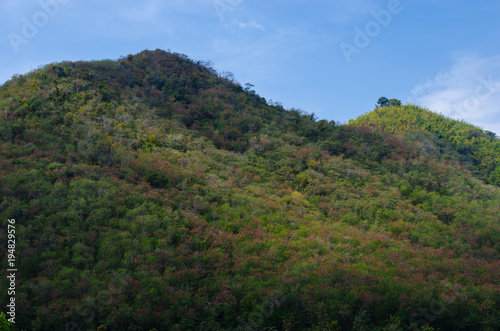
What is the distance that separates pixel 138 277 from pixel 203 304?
3534 millimetres

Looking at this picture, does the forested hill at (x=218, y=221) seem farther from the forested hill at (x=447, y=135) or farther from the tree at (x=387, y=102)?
the tree at (x=387, y=102)

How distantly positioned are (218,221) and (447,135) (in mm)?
54137

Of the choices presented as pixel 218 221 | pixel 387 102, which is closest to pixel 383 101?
pixel 387 102

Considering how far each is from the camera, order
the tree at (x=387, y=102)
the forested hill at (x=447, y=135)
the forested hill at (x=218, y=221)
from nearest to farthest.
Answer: the forested hill at (x=218, y=221) → the forested hill at (x=447, y=135) → the tree at (x=387, y=102)

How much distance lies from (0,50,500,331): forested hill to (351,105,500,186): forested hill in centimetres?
1410

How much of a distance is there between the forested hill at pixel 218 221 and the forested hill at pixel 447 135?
14.1 m

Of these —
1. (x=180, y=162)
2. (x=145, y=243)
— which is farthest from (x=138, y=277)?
(x=180, y=162)

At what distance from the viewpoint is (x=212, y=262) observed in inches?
758

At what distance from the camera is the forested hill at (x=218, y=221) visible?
51.6ft

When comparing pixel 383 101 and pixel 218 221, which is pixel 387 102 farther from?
pixel 218 221

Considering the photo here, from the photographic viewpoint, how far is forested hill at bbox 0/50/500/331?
51.6 feet

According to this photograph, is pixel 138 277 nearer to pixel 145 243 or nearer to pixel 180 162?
pixel 145 243

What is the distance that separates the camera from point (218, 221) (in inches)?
917

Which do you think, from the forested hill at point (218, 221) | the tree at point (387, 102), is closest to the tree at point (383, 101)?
the tree at point (387, 102)
